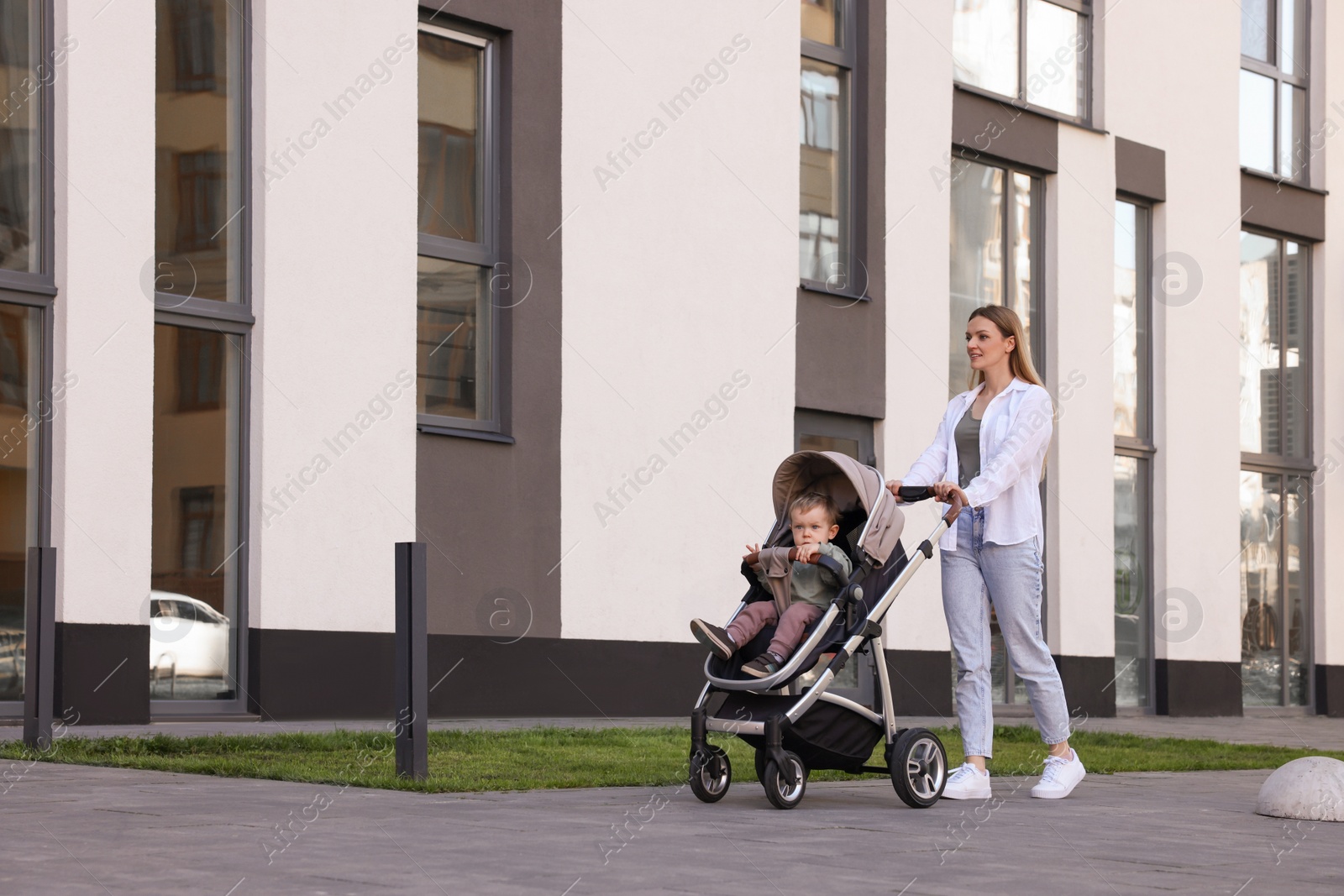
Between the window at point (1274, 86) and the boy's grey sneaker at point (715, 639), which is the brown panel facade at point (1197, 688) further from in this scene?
the boy's grey sneaker at point (715, 639)

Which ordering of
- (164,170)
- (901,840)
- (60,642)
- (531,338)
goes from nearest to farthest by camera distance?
(901,840) < (60,642) < (164,170) < (531,338)

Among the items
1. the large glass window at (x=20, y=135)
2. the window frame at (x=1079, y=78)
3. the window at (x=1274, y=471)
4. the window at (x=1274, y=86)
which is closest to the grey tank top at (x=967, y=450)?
the large glass window at (x=20, y=135)

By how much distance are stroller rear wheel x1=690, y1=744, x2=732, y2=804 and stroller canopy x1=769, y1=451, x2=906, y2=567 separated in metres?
0.89

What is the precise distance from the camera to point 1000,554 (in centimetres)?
706

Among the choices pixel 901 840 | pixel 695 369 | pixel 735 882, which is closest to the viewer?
pixel 735 882

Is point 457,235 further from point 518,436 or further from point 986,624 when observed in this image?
point 986,624

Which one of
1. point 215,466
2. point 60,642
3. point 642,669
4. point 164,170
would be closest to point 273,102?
point 164,170

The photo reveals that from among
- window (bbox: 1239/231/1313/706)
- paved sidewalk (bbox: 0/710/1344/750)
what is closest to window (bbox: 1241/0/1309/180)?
window (bbox: 1239/231/1313/706)

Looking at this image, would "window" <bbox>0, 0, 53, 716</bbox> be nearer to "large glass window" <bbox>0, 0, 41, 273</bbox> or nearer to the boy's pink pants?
"large glass window" <bbox>0, 0, 41, 273</bbox>

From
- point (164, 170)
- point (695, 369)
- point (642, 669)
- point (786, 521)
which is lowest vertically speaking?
point (642, 669)

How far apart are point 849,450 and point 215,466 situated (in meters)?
6.22

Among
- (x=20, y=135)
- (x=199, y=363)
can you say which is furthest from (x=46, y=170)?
(x=199, y=363)

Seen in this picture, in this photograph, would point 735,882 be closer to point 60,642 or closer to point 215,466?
point 60,642

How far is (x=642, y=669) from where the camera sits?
13344mm
